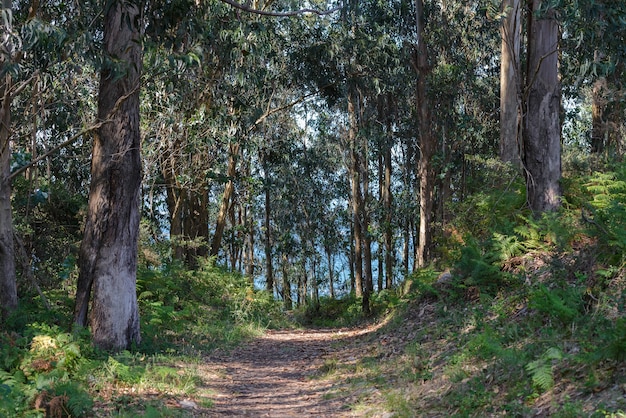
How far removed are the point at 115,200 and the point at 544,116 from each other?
6.60 m

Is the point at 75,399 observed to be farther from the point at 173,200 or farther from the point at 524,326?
the point at 173,200

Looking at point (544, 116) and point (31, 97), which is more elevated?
point (31, 97)

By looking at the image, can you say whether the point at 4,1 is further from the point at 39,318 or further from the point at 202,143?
the point at 202,143

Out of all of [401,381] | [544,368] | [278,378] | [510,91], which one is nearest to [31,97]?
[278,378]

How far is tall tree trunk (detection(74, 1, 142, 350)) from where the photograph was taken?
9203mm

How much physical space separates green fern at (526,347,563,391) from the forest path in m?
2.26

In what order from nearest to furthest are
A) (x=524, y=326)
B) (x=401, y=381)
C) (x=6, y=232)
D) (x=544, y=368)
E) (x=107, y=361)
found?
(x=544, y=368) < (x=524, y=326) < (x=401, y=381) < (x=107, y=361) < (x=6, y=232)

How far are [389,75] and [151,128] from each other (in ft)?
27.2

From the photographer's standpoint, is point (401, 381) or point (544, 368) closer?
point (544, 368)

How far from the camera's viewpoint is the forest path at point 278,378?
7368 millimetres

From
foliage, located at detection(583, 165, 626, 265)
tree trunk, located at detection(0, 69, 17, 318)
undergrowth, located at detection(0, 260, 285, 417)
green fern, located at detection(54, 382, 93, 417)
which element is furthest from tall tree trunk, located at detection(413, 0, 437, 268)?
green fern, located at detection(54, 382, 93, 417)

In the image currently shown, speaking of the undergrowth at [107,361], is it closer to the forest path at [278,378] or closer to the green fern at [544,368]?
the forest path at [278,378]

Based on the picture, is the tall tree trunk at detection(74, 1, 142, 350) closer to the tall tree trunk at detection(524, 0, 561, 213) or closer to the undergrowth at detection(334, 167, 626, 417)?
the undergrowth at detection(334, 167, 626, 417)

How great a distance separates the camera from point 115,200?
931 centimetres
